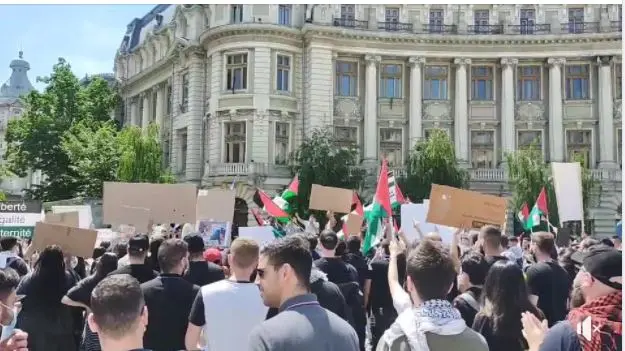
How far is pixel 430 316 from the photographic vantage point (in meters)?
3.55

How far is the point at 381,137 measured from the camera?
3834 centimetres

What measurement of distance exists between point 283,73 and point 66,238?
96.3 ft

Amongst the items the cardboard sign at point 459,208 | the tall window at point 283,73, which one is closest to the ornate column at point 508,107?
the tall window at point 283,73

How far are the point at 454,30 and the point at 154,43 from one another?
21.0 m

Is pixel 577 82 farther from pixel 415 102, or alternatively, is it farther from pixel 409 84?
pixel 409 84

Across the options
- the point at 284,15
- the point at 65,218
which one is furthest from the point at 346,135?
the point at 65,218

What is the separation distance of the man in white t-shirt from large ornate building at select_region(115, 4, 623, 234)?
30.5m

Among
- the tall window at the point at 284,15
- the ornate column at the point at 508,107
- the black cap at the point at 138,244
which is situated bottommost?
the black cap at the point at 138,244

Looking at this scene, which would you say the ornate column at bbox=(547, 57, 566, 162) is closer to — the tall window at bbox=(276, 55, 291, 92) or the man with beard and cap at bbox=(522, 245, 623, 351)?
the tall window at bbox=(276, 55, 291, 92)

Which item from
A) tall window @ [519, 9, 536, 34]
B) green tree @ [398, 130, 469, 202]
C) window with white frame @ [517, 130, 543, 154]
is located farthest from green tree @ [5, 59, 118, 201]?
tall window @ [519, 9, 536, 34]

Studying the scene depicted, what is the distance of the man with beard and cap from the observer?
11.9 ft

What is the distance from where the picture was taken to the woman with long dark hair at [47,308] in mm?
6664

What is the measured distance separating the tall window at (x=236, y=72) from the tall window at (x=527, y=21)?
1516 cm

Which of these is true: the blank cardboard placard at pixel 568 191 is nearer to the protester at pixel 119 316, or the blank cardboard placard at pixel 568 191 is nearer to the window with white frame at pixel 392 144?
the protester at pixel 119 316
